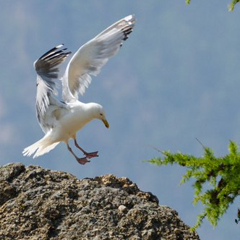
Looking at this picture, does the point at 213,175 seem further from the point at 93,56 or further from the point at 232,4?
the point at 93,56

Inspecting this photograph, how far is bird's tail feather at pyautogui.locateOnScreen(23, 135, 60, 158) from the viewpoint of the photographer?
12.0 metres

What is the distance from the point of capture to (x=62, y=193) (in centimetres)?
729

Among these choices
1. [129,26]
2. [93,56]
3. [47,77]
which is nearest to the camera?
[47,77]

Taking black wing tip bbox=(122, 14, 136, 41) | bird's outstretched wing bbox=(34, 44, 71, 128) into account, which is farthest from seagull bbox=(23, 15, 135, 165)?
black wing tip bbox=(122, 14, 136, 41)

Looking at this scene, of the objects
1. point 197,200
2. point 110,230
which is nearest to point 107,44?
point 110,230

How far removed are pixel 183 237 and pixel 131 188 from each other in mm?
883

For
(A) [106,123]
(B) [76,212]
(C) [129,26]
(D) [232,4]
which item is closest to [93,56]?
(C) [129,26]

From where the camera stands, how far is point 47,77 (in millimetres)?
11805

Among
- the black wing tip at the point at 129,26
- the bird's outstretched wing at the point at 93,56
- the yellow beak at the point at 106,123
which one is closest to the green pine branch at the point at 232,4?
the yellow beak at the point at 106,123

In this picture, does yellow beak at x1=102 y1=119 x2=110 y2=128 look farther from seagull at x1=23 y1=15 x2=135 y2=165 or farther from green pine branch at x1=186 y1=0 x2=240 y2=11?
green pine branch at x1=186 y1=0 x2=240 y2=11

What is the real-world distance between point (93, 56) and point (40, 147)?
1948 millimetres

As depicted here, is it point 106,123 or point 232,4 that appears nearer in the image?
point 232,4

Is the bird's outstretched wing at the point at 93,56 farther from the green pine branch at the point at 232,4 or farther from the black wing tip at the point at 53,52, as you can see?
the green pine branch at the point at 232,4

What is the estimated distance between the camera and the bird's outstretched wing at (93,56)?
42.5ft
